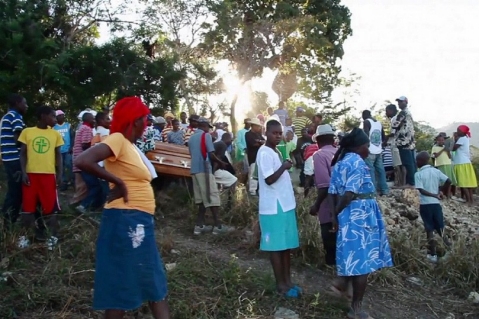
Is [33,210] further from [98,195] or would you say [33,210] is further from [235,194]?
[235,194]

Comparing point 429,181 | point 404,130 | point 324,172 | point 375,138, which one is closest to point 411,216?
point 375,138

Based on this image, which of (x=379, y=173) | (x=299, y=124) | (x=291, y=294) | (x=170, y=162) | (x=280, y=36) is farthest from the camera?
(x=280, y=36)

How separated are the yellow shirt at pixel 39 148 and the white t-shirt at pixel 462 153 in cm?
930

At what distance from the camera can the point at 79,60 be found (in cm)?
995

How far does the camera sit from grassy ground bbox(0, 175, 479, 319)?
187 inches

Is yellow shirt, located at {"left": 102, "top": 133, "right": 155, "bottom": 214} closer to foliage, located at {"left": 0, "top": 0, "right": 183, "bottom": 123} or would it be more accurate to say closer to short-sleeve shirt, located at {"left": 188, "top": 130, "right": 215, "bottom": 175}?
short-sleeve shirt, located at {"left": 188, "top": 130, "right": 215, "bottom": 175}

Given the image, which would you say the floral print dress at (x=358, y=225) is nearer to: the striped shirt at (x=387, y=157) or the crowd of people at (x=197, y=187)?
the crowd of people at (x=197, y=187)

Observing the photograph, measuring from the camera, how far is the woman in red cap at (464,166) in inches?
470

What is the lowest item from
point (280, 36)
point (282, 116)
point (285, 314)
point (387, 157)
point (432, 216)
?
point (285, 314)

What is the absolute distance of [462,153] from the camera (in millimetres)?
12258

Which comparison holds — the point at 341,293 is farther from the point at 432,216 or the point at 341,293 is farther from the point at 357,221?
the point at 432,216

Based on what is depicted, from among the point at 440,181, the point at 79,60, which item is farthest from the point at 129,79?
the point at 440,181

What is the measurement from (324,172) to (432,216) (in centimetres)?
260

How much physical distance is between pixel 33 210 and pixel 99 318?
177 cm
